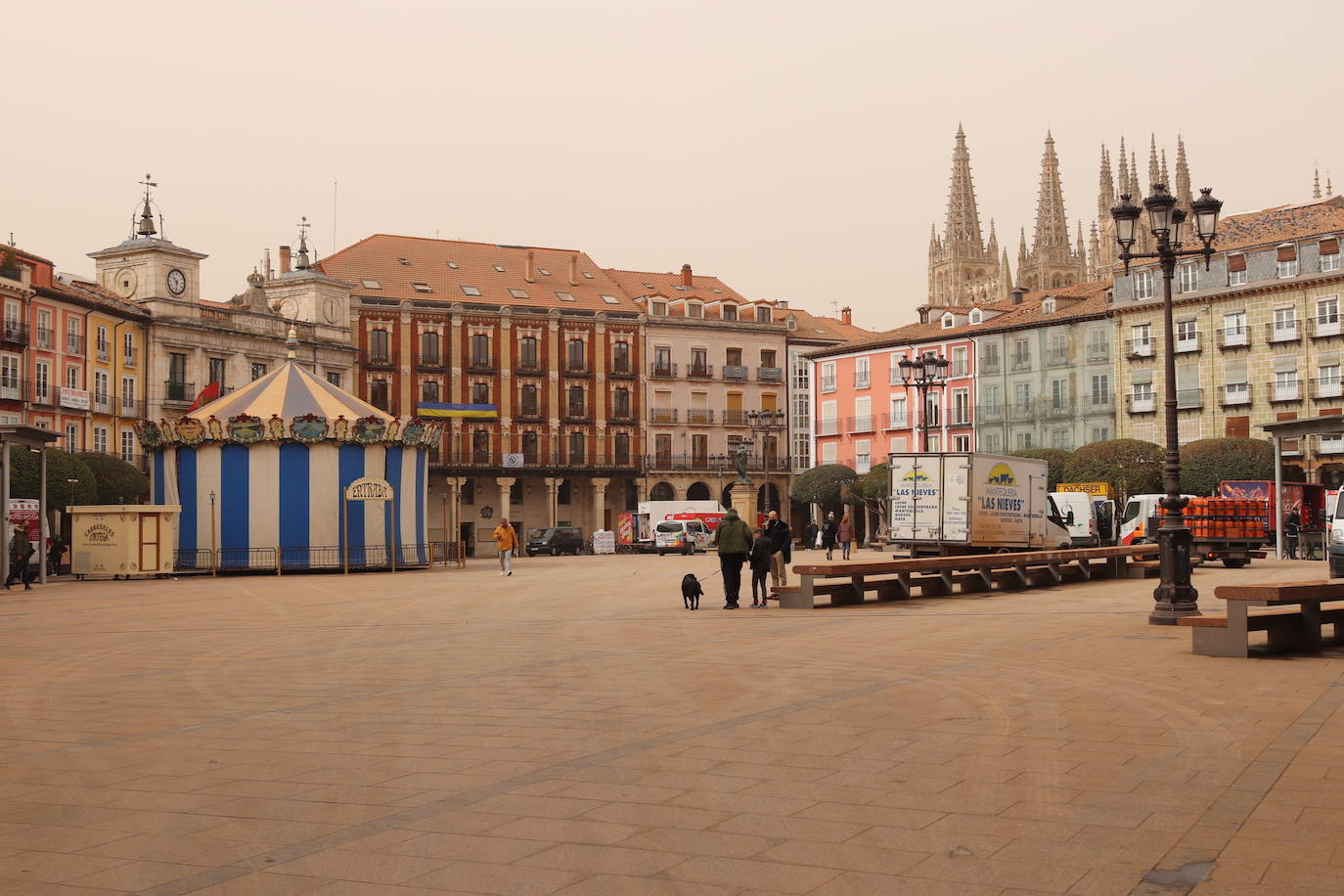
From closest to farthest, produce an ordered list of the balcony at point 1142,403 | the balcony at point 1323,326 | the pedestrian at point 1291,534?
the pedestrian at point 1291,534 → the balcony at point 1323,326 → the balcony at point 1142,403

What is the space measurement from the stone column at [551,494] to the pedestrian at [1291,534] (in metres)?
40.5

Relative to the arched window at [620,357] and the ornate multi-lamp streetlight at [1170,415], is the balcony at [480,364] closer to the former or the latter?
the arched window at [620,357]

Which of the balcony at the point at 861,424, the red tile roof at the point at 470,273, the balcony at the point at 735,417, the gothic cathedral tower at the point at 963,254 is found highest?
the gothic cathedral tower at the point at 963,254

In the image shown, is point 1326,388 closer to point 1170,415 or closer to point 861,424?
point 861,424

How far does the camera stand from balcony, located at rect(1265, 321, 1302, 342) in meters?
61.4

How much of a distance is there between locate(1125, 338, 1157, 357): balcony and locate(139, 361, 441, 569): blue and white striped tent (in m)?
40.3

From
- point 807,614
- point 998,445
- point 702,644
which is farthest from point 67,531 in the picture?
point 998,445

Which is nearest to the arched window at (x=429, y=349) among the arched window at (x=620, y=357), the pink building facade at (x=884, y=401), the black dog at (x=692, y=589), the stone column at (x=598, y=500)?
the arched window at (x=620, y=357)

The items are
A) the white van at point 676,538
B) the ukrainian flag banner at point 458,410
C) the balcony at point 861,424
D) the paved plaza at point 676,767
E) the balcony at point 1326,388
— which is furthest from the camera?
the balcony at point 861,424

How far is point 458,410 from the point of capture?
75.3 m

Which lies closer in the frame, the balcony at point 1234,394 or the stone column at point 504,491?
the balcony at point 1234,394

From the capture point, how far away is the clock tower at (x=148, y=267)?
61031mm

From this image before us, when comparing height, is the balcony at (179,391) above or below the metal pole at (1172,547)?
above

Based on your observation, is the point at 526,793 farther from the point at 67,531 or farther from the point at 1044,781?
the point at 67,531
